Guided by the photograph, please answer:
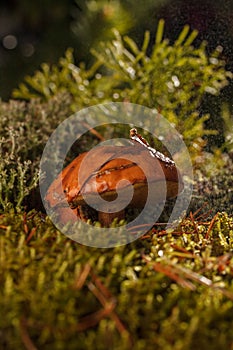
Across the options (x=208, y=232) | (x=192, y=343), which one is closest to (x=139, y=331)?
(x=192, y=343)

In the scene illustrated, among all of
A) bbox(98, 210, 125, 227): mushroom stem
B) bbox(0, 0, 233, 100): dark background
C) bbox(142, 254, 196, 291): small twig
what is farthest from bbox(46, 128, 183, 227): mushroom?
bbox(0, 0, 233, 100): dark background

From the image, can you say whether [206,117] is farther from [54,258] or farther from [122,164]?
[54,258]

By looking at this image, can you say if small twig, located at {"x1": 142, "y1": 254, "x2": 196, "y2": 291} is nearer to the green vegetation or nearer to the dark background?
the green vegetation

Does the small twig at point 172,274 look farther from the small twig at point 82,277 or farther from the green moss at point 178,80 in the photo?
the green moss at point 178,80

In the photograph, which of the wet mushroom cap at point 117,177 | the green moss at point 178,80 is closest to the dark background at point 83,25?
the green moss at point 178,80

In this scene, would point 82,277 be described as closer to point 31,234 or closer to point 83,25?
point 31,234

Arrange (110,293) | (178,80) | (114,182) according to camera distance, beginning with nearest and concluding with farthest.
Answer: (110,293)
(114,182)
(178,80)

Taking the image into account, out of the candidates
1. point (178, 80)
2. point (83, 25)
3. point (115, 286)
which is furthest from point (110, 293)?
point (83, 25)
